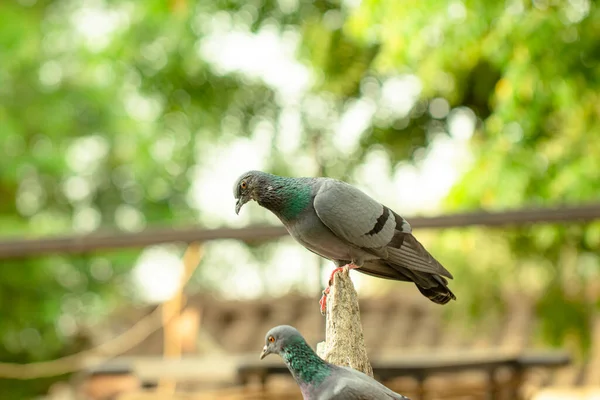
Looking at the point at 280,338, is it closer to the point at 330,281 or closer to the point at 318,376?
the point at 318,376

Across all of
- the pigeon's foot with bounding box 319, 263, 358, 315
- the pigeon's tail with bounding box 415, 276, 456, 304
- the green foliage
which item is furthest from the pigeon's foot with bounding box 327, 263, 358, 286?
the green foliage

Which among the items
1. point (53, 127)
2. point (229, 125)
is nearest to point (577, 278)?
point (229, 125)

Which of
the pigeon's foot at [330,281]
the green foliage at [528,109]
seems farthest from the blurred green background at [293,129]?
the pigeon's foot at [330,281]

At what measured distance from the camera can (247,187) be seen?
166 cm

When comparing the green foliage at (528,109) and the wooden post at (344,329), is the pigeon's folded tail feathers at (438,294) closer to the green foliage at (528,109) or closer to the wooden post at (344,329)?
the wooden post at (344,329)

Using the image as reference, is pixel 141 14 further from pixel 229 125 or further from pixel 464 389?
pixel 464 389

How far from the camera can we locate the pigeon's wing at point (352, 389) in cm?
140

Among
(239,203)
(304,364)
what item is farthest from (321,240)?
(304,364)

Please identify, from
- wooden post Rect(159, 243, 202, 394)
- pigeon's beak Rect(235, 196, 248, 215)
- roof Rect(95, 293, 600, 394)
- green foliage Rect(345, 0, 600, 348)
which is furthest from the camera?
roof Rect(95, 293, 600, 394)

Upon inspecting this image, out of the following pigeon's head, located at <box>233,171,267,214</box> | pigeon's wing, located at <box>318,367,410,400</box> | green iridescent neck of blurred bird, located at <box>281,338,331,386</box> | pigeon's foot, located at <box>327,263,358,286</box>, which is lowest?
pigeon's wing, located at <box>318,367,410,400</box>

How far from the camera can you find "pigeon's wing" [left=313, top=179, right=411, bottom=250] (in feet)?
5.46

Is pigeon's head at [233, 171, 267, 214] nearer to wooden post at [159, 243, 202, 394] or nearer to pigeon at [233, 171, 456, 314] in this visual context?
pigeon at [233, 171, 456, 314]

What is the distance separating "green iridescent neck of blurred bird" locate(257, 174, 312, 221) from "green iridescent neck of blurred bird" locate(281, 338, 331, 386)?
298 millimetres

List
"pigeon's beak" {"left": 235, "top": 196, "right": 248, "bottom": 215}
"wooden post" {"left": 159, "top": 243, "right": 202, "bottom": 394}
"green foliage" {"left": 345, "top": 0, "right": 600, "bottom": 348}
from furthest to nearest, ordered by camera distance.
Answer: "wooden post" {"left": 159, "top": 243, "right": 202, "bottom": 394} < "green foliage" {"left": 345, "top": 0, "right": 600, "bottom": 348} < "pigeon's beak" {"left": 235, "top": 196, "right": 248, "bottom": 215}
